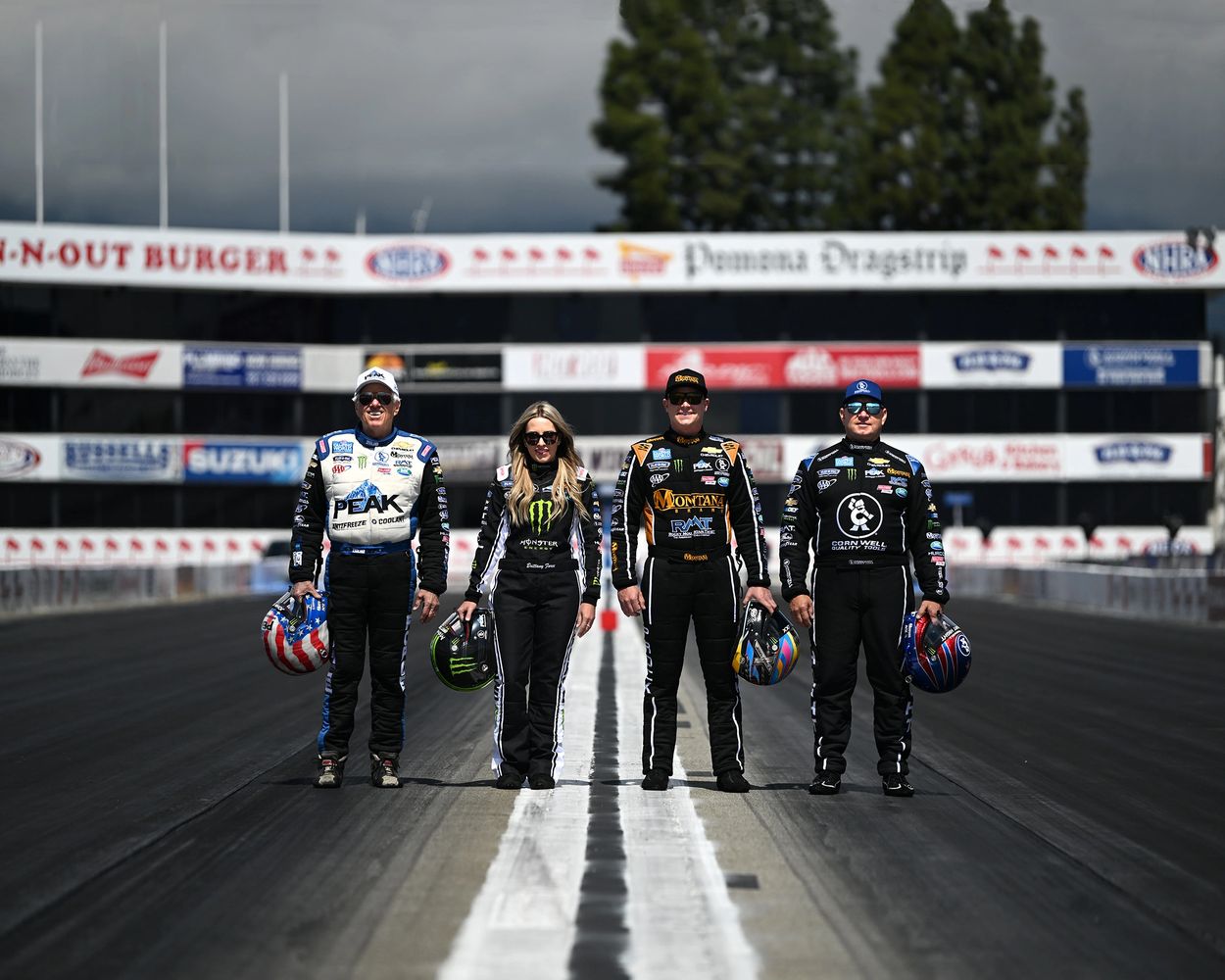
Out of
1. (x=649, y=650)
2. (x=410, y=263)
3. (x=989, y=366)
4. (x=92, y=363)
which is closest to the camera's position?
(x=649, y=650)

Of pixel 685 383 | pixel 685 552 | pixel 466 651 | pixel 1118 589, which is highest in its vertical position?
pixel 685 383

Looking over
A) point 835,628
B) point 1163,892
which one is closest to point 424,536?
point 835,628

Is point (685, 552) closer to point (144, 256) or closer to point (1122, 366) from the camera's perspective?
point (144, 256)

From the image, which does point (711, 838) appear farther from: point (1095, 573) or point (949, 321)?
point (949, 321)

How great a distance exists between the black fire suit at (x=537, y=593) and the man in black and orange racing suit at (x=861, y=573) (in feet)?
3.38

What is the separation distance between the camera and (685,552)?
29.2 feet

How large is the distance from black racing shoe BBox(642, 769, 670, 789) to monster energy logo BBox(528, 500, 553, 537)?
4.29 feet

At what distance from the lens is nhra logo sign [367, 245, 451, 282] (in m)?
62.8

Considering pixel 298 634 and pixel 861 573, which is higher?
pixel 861 573

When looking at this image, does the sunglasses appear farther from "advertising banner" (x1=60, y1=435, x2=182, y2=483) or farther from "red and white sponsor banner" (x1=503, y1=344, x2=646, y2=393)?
"advertising banner" (x1=60, y1=435, x2=182, y2=483)

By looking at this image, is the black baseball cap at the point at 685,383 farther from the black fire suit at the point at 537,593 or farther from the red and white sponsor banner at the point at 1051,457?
the red and white sponsor banner at the point at 1051,457

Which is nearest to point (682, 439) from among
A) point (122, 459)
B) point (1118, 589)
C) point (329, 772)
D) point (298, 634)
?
point (298, 634)

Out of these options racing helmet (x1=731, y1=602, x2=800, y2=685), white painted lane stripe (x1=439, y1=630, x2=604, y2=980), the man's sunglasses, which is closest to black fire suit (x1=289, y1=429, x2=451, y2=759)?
white painted lane stripe (x1=439, y1=630, x2=604, y2=980)

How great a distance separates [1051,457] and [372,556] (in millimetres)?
56727
